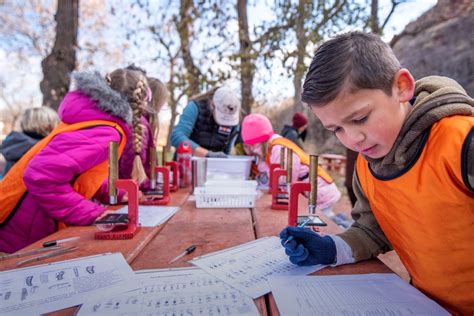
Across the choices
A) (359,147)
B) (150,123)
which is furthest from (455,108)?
(150,123)

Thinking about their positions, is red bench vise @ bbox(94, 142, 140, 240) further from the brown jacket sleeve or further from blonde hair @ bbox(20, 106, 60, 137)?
blonde hair @ bbox(20, 106, 60, 137)

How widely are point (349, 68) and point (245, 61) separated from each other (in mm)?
3703

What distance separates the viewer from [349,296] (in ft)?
2.30

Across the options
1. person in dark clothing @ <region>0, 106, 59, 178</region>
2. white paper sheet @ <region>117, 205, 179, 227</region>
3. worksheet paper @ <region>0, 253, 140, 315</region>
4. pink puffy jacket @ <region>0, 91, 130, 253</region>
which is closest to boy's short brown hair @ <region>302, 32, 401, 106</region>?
worksheet paper @ <region>0, 253, 140, 315</region>

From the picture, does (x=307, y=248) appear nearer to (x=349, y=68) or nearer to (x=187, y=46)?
(x=349, y=68)

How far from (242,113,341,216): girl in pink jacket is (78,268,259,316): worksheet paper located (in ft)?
4.95

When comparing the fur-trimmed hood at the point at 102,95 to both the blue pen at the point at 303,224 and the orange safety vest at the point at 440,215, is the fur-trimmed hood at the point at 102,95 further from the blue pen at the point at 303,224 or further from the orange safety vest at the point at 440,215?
the orange safety vest at the point at 440,215

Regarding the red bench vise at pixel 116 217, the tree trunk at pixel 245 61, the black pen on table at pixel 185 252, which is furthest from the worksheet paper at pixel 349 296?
the tree trunk at pixel 245 61

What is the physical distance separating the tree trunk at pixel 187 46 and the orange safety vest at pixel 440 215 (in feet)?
13.6

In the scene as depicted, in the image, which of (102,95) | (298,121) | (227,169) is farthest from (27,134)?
(298,121)

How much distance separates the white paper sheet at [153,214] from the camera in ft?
4.19

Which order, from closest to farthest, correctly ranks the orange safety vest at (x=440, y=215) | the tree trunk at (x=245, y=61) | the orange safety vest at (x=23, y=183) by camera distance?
1. the orange safety vest at (x=440, y=215)
2. the orange safety vest at (x=23, y=183)
3. the tree trunk at (x=245, y=61)

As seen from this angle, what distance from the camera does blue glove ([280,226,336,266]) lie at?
2.81 feet

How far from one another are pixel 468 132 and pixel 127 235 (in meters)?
0.99
